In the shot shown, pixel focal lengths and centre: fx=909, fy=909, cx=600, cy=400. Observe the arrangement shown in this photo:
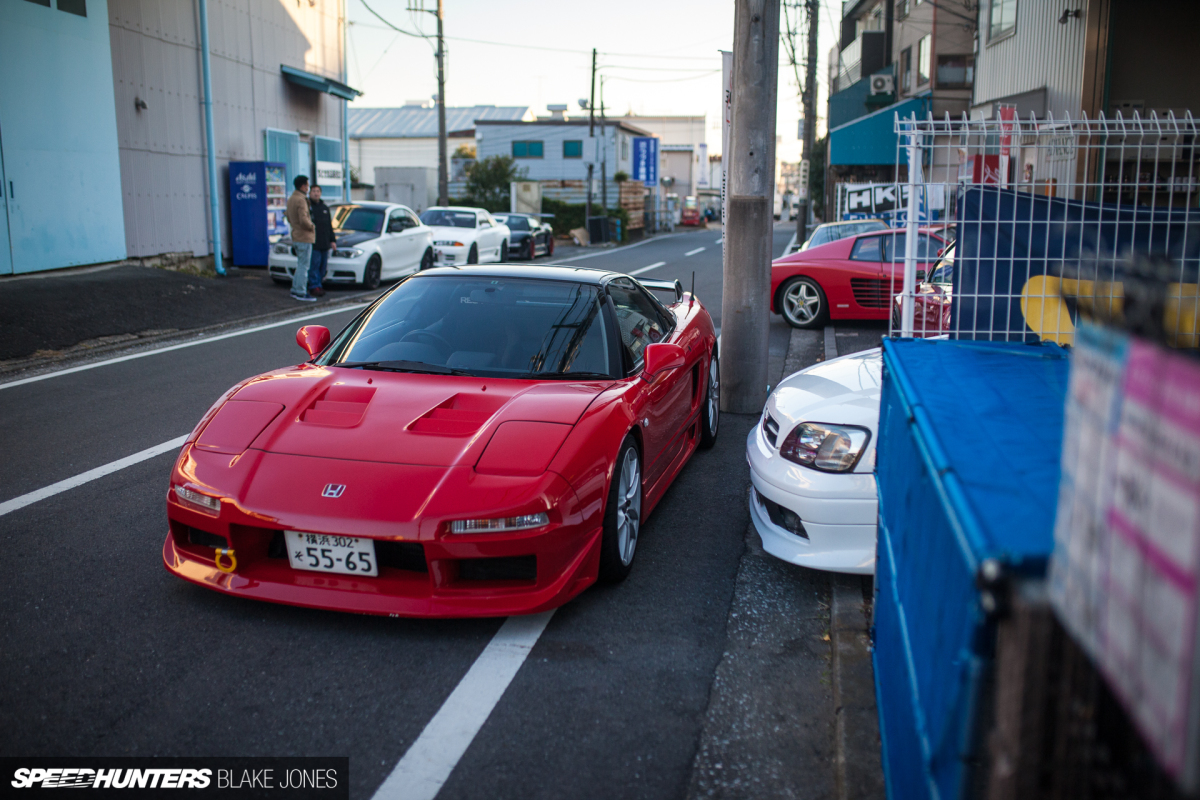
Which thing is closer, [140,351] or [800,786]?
[800,786]

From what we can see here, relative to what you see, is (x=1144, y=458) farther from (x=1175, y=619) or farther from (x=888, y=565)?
(x=888, y=565)

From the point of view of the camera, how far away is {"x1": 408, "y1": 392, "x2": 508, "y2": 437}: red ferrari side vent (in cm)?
355

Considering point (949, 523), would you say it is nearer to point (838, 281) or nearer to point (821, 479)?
point (821, 479)

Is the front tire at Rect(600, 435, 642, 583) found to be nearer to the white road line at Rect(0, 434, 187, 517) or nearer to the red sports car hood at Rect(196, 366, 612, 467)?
the red sports car hood at Rect(196, 366, 612, 467)

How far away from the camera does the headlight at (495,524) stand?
10.3 feet

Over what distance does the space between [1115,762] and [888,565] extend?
149cm

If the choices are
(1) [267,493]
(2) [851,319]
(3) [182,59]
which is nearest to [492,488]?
(1) [267,493]

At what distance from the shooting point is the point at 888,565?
8.64ft

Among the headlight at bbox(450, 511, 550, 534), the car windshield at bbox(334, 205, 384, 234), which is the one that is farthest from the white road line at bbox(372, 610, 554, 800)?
the car windshield at bbox(334, 205, 384, 234)

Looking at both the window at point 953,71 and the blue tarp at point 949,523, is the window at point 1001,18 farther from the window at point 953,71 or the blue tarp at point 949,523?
the blue tarp at point 949,523

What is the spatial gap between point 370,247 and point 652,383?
12412 millimetres

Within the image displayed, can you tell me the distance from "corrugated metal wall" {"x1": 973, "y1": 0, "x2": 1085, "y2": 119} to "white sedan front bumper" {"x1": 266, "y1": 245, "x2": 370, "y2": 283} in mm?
11072

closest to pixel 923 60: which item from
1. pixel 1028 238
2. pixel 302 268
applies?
pixel 302 268

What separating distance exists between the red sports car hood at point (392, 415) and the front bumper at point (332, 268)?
11.8m
